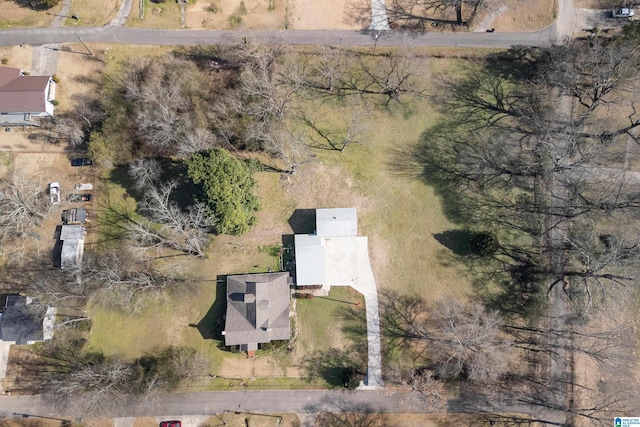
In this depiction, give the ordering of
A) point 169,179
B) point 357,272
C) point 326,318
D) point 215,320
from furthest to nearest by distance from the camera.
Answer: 1. point 169,179
2. point 357,272
3. point 326,318
4. point 215,320

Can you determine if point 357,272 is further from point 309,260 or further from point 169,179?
point 169,179

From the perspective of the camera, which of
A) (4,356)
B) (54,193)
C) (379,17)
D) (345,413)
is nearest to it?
(345,413)

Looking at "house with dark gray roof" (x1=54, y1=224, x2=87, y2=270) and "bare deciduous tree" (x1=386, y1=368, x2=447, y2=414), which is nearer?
"bare deciduous tree" (x1=386, y1=368, x2=447, y2=414)

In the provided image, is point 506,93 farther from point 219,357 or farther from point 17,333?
point 17,333

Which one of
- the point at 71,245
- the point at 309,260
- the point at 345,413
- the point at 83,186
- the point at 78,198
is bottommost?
the point at 345,413

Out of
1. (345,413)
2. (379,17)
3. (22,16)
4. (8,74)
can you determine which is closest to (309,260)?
(345,413)

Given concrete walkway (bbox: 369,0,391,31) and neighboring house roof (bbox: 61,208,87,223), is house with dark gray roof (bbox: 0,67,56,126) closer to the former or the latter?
neighboring house roof (bbox: 61,208,87,223)

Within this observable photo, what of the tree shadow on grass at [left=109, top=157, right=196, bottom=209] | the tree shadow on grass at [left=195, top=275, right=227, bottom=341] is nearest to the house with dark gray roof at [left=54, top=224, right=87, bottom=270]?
the tree shadow on grass at [left=109, top=157, right=196, bottom=209]
